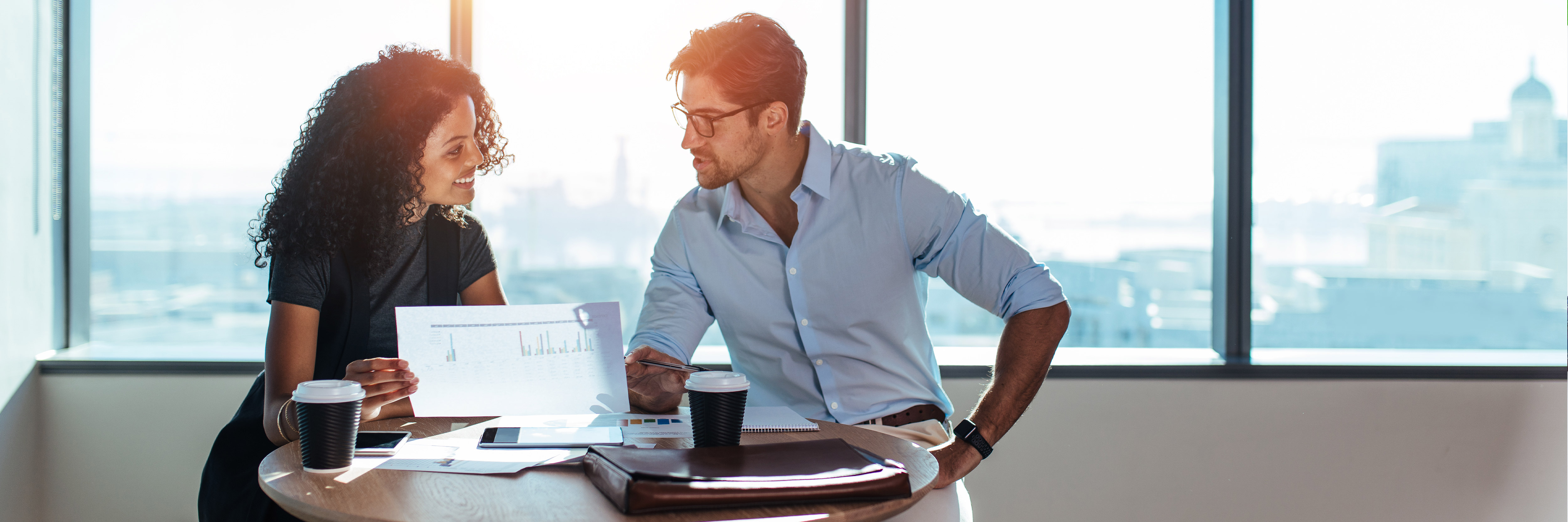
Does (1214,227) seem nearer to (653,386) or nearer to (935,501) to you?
(935,501)

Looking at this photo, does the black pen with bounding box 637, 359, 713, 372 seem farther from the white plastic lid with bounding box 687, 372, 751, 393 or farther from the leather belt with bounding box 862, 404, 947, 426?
the leather belt with bounding box 862, 404, 947, 426

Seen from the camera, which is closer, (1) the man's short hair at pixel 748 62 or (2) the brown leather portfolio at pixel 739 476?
(2) the brown leather portfolio at pixel 739 476

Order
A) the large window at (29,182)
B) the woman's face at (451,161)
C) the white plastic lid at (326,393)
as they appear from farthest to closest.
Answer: the large window at (29,182) < the woman's face at (451,161) < the white plastic lid at (326,393)

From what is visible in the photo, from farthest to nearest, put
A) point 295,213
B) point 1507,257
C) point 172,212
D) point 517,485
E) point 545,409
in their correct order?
point 1507,257, point 172,212, point 295,213, point 545,409, point 517,485

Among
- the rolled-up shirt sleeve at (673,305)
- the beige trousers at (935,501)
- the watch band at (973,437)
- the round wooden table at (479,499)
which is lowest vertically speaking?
the beige trousers at (935,501)

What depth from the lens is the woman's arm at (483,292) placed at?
2.01m

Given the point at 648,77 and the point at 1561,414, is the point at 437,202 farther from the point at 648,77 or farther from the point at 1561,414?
the point at 1561,414

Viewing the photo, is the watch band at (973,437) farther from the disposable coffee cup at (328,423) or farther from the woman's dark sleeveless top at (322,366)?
the woman's dark sleeveless top at (322,366)

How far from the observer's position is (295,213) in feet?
5.61

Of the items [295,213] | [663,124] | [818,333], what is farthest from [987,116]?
[295,213]

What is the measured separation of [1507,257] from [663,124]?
2.78 m

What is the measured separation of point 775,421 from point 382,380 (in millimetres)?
616

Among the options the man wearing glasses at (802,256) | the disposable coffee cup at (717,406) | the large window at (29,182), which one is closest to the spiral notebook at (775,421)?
the disposable coffee cup at (717,406)

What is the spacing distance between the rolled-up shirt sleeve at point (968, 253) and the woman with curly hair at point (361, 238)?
96 centimetres
